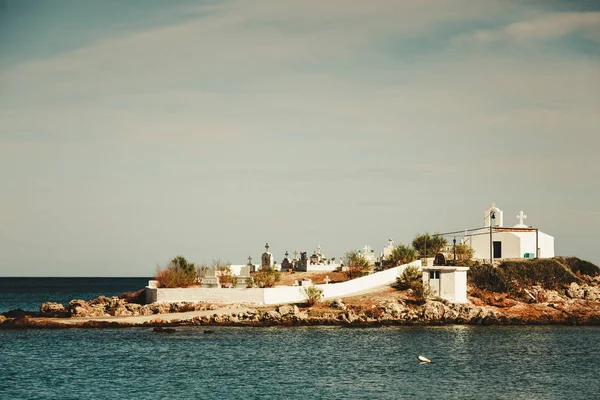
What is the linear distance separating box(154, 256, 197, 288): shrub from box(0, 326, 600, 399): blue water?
372 inches

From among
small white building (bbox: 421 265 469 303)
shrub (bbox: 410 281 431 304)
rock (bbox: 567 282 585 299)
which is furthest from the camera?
rock (bbox: 567 282 585 299)

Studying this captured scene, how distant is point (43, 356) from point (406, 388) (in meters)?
20.9

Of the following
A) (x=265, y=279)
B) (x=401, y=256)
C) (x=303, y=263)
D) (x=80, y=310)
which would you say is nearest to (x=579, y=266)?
(x=401, y=256)

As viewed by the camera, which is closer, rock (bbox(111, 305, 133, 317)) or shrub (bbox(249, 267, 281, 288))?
rock (bbox(111, 305, 133, 317))

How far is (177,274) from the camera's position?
67750 millimetres

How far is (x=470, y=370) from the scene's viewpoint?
1779 inches

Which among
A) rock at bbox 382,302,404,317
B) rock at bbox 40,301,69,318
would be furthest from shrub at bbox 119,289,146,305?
rock at bbox 382,302,404,317

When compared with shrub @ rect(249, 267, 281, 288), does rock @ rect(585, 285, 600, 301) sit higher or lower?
lower

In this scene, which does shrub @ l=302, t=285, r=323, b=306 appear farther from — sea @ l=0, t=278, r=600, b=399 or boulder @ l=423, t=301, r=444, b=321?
boulder @ l=423, t=301, r=444, b=321

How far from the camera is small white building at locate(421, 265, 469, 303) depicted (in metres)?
67.2

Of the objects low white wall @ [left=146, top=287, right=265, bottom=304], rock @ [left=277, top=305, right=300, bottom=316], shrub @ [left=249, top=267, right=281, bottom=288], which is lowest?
rock @ [left=277, top=305, right=300, bottom=316]

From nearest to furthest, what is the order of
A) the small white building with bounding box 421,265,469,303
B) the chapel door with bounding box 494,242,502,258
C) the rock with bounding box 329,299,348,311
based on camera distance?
1. the rock with bounding box 329,299,348,311
2. the small white building with bounding box 421,265,469,303
3. the chapel door with bounding box 494,242,502,258

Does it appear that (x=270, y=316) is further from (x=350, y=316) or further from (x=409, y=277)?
(x=409, y=277)

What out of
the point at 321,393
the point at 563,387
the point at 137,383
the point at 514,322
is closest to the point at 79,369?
the point at 137,383
